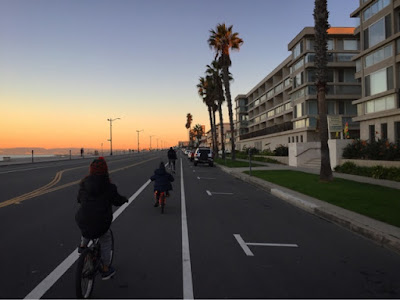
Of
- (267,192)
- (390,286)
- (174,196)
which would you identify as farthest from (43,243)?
(267,192)

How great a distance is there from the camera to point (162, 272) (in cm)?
512

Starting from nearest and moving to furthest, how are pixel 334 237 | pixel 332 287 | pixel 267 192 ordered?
pixel 332 287, pixel 334 237, pixel 267 192

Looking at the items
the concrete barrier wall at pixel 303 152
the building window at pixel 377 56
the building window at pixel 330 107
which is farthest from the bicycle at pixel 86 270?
the building window at pixel 330 107

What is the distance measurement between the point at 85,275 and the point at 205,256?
237 cm

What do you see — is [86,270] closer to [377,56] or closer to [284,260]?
[284,260]

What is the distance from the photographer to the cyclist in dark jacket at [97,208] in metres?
4.31

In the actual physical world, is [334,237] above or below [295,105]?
below

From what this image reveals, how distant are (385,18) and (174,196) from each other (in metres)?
25.6

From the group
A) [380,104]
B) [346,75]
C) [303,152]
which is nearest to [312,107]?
[346,75]

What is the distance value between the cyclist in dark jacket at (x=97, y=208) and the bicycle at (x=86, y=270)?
6.5 inches

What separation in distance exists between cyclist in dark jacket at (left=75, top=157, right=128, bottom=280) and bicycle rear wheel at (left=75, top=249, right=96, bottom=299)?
9.1 inches

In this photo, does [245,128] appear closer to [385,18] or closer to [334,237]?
[385,18]

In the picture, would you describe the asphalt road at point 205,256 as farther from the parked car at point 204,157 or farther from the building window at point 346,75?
the building window at point 346,75

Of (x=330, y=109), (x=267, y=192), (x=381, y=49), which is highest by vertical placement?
(x=381, y=49)
